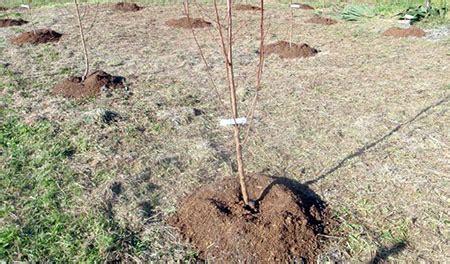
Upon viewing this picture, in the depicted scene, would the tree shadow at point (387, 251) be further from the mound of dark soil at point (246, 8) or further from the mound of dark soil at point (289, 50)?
the mound of dark soil at point (246, 8)

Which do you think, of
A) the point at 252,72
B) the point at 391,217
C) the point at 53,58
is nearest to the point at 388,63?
the point at 252,72

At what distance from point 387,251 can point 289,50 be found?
4.53 meters

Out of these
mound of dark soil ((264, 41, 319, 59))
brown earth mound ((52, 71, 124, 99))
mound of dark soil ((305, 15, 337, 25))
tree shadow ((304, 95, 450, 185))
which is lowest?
mound of dark soil ((305, 15, 337, 25))

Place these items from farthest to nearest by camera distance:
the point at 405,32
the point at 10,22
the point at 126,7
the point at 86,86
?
the point at 126,7 < the point at 10,22 < the point at 405,32 < the point at 86,86

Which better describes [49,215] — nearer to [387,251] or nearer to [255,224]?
[255,224]

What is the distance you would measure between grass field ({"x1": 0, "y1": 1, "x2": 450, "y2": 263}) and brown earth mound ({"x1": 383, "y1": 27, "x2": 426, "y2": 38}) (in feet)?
3.68

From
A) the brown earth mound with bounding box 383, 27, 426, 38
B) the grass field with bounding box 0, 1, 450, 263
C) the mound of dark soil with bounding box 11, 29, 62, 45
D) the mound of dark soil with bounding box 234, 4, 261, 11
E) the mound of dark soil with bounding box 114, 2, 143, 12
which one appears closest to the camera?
the grass field with bounding box 0, 1, 450, 263

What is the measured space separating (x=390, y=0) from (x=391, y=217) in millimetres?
10466

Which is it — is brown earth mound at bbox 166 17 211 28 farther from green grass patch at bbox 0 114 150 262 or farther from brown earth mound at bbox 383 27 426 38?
green grass patch at bbox 0 114 150 262

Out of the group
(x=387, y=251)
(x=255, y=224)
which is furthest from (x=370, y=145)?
(x=255, y=224)

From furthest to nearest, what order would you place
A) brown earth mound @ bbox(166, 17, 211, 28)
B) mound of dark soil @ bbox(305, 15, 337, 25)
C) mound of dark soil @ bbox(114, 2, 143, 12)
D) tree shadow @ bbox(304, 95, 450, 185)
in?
mound of dark soil @ bbox(114, 2, 143, 12)
mound of dark soil @ bbox(305, 15, 337, 25)
brown earth mound @ bbox(166, 17, 211, 28)
tree shadow @ bbox(304, 95, 450, 185)

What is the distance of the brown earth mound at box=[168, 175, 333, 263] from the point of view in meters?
2.38

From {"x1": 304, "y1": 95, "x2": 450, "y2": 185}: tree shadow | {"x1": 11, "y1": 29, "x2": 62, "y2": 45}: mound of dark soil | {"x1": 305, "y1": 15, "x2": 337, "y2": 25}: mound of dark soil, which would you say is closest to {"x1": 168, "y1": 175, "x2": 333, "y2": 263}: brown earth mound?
{"x1": 304, "y1": 95, "x2": 450, "y2": 185}: tree shadow

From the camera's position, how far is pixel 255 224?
2.49 metres
